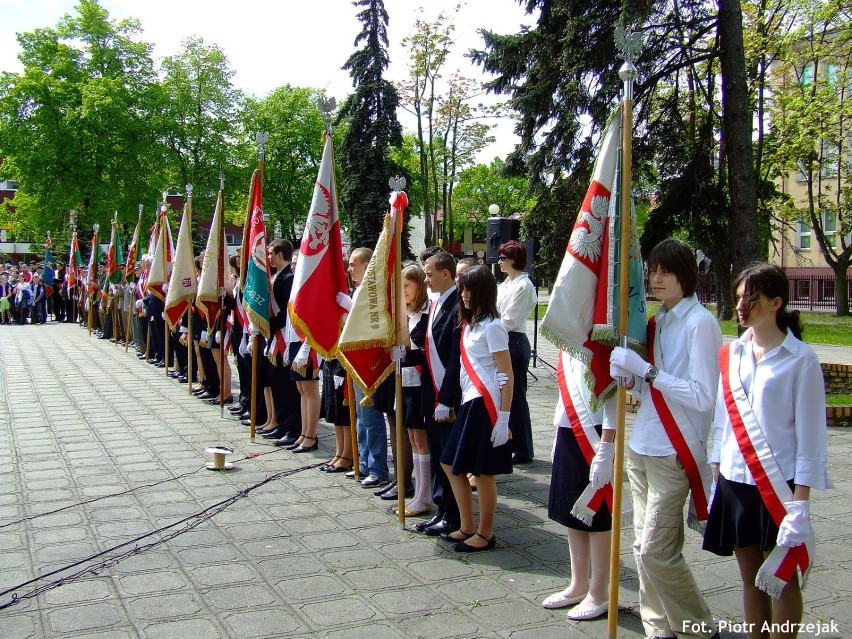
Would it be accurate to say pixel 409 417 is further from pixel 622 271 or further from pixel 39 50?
pixel 39 50

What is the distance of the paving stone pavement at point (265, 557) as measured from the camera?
4328 mm

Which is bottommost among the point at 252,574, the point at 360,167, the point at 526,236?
the point at 252,574

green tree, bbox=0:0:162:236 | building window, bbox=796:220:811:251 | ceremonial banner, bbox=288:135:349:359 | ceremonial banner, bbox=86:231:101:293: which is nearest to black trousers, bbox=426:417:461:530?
ceremonial banner, bbox=288:135:349:359

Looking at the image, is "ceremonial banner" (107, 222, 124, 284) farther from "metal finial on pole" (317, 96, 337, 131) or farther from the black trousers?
the black trousers

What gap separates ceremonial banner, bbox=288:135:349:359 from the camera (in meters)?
7.55

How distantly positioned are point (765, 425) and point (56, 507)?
561 centimetres

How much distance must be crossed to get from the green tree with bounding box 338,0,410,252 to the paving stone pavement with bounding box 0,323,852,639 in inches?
1089

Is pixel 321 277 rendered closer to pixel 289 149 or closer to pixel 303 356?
pixel 303 356

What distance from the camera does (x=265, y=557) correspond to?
17.6 feet

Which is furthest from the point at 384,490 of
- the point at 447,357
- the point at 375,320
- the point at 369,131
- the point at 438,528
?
the point at 369,131

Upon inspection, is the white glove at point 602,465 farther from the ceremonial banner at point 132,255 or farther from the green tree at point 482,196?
the green tree at point 482,196

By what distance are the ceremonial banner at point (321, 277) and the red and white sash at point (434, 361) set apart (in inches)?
74.3

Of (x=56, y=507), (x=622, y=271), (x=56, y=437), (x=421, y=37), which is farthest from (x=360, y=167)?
(x=622, y=271)

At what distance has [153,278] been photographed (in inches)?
556
